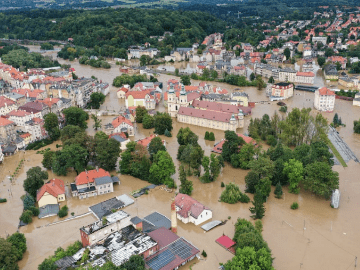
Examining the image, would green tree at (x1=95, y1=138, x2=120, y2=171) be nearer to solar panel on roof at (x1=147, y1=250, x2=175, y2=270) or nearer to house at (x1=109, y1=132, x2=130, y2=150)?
house at (x1=109, y1=132, x2=130, y2=150)

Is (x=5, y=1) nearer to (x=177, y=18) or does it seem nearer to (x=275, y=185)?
(x=177, y=18)

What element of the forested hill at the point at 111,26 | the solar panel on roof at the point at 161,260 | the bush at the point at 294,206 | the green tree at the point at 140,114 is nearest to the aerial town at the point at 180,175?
the solar panel on roof at the point at 161,260

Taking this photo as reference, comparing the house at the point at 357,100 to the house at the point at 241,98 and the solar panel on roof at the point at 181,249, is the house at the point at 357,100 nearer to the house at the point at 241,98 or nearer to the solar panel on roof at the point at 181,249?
the house at the point at 241,98

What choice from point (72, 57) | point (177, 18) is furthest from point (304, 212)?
point (177, 18)

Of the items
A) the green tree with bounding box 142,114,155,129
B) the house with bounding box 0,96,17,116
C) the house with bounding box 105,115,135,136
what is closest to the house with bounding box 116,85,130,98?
the green tree with bounding box 142,114,155,129

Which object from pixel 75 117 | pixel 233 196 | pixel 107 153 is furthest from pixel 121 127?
pixel 233 196

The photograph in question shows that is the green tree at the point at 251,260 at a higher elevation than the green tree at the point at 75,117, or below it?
below
